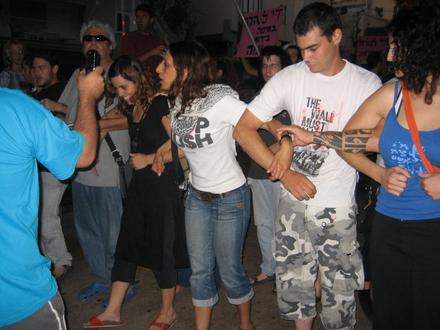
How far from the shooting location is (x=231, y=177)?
2.87 metres

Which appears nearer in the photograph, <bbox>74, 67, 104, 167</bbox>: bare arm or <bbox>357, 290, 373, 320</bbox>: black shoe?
<bbox>74, 67, 104, 167</bbox>: bare arm

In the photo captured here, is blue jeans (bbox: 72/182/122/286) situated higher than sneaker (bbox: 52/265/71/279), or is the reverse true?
blue jeans (bbox: 72/182/122/286)

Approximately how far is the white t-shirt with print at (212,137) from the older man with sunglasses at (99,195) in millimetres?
1019

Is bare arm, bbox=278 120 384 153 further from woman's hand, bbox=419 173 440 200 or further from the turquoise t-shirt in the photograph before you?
the turquoise t-shirt

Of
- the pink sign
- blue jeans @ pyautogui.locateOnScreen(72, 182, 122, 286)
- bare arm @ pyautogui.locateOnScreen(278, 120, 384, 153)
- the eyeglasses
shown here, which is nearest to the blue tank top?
bare arm @ pyautogui.locateOnScreen(278, 120, 384, 153)

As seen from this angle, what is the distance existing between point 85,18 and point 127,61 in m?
11.2

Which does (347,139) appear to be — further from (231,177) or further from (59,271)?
(59,271)

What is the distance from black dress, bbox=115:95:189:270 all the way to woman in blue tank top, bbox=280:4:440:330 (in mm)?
1492

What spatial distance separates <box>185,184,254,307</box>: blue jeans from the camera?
2.87 m

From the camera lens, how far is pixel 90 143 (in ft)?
6.12

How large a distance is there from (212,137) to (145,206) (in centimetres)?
97

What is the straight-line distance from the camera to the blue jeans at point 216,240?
9.41ft

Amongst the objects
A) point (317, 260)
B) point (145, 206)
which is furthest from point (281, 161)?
point (145, 206)

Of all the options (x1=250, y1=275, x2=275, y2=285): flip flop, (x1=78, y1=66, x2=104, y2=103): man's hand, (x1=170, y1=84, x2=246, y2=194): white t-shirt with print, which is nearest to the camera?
(x1=78, y1=66, x2=104, y2=103): man's hand
